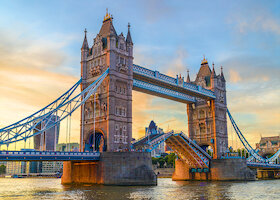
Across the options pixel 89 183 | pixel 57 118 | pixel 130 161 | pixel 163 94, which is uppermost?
pixel 163 94

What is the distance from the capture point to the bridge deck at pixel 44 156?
43.3 meters

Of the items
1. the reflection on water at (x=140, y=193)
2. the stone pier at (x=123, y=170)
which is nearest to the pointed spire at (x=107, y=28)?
the stone pier at (x=123, y=170)

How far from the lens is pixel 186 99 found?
80812 millimetres

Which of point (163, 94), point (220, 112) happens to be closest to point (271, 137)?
point (220, 112)

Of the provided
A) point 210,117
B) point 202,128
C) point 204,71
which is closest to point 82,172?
point 202,128

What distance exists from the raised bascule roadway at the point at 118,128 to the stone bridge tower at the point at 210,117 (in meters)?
0.25

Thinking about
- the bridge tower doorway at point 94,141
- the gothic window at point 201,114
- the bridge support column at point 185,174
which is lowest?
the bridge support column at point 185,174

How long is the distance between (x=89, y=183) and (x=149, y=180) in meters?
10.0

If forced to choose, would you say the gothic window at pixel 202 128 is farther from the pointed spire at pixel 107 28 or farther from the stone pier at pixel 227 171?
the pointed spire at pixel 107 28

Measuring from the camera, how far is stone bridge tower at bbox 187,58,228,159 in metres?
82.7

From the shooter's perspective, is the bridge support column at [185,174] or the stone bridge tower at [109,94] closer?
the stone bridge tower at [109,94]

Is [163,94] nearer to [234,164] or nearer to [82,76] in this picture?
[82,76]

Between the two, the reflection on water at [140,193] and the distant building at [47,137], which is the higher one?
the distant building at [47,137]

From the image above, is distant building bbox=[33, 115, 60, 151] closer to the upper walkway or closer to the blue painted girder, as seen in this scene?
the upper walkway
